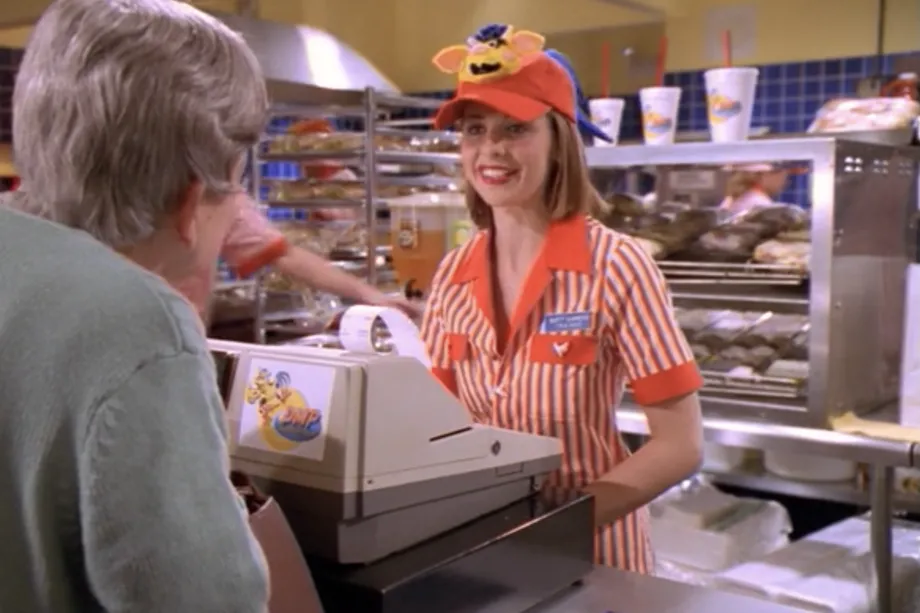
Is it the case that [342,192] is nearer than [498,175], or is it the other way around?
[498,175]

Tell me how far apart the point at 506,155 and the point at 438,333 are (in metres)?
0.29

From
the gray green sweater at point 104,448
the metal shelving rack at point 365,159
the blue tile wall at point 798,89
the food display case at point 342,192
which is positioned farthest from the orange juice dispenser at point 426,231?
the blue tile wall at point 798,89

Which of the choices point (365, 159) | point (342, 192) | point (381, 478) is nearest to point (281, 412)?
point (381, 478)

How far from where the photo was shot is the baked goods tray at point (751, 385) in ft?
6.50

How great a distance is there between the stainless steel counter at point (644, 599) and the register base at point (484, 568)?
20 millimetres

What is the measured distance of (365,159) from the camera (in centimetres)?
274

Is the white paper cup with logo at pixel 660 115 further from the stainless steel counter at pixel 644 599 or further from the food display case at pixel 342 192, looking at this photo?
the stainless steel counter at pixel 644 599

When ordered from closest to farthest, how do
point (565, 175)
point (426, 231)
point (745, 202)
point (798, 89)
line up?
1. point (565, 175)
2. point (426, 231)
3. point (745, 202)
4. point (798, 89)

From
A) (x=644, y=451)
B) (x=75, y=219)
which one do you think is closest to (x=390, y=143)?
(x=644, y=451)

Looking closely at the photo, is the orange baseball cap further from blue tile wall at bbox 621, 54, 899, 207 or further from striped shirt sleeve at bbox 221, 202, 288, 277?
blue tile wall at bbox 621, 54, 899, 207

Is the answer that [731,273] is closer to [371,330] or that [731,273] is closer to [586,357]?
[586,357]

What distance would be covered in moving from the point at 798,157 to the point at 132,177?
4.68 feet

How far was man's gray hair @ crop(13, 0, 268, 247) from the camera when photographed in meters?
0.70

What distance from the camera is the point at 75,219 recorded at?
2.36 ft
